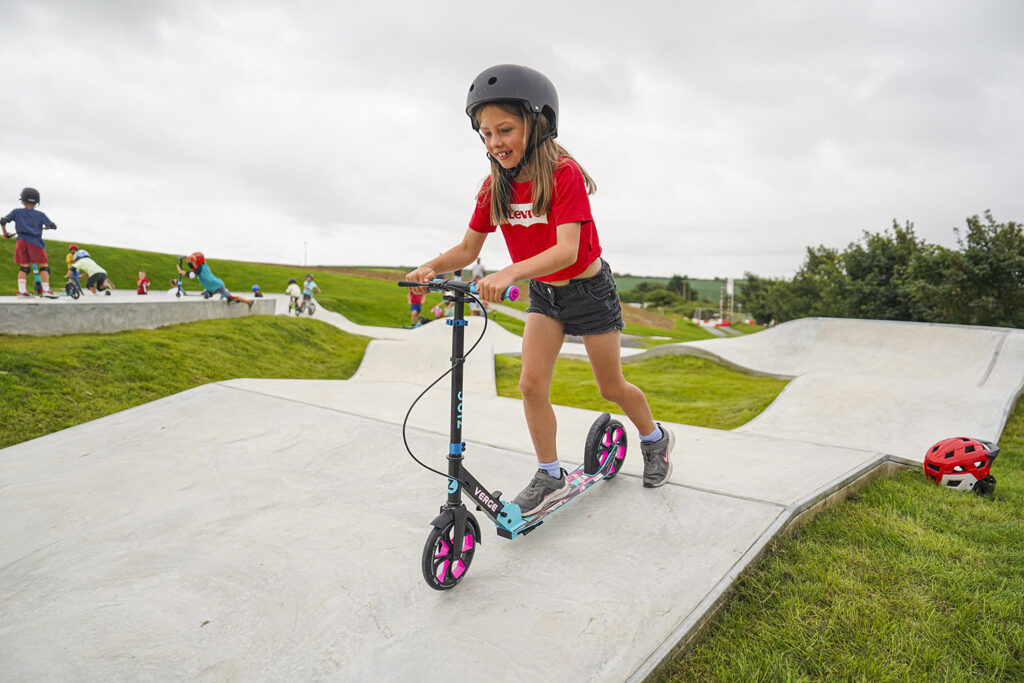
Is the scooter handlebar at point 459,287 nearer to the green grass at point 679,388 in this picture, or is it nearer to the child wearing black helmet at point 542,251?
the child wearing black helmet at point 542,251

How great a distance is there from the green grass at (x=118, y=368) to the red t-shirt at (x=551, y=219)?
18.7ft

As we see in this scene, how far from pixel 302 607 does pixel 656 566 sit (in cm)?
164

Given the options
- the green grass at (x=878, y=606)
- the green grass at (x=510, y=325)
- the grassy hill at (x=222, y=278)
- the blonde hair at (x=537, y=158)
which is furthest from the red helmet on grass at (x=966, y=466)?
the grassy hill at (x=222, y=278)

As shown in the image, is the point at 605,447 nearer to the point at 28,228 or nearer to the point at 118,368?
the point at 118,368

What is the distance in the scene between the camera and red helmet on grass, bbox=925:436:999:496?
3.84m

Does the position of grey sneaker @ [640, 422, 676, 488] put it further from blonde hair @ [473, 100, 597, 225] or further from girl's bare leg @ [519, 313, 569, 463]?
blonde hair @ [473, 100, 597, 225]

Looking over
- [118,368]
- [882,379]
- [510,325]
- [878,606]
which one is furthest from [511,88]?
[510,325]

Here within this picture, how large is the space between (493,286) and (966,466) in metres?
3.82

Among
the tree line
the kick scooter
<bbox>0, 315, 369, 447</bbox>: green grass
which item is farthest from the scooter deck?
the tree line

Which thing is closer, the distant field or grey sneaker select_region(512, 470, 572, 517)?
grey sneaker select_region(512, 470, 572, 517)

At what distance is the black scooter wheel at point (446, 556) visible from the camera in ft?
7.75

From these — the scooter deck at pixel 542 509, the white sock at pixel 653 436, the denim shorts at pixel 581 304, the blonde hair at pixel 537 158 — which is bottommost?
the scooter deck at pixel 542 509

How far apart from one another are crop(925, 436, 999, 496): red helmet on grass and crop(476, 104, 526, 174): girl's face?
3.74 m

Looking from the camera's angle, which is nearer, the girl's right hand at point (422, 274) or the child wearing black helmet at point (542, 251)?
the child wearing black helmet at point (542, 251)
